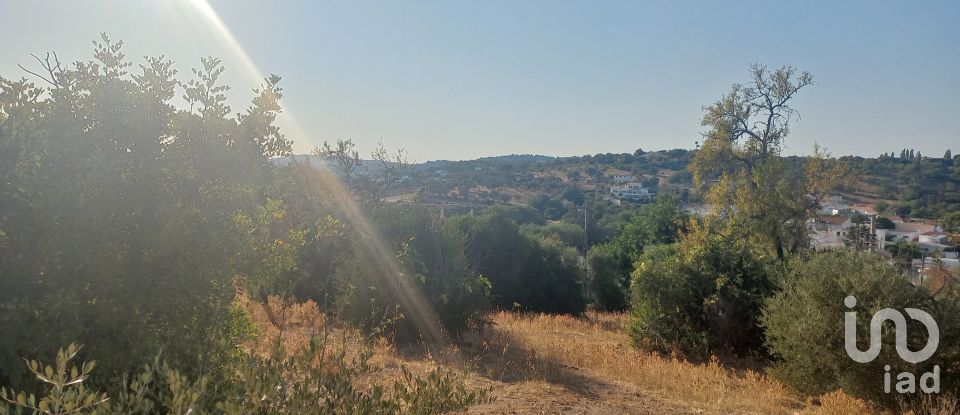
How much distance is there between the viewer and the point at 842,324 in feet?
27.3

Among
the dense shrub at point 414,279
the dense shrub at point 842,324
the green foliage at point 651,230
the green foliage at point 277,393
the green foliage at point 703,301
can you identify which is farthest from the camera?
the green foliage at point 651,230

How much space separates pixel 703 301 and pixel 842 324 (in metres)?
4.56

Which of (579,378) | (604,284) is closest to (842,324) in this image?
(579,378)

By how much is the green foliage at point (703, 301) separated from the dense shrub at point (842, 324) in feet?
9.56

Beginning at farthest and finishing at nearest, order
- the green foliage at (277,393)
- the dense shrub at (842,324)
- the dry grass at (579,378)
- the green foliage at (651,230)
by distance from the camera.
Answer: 1. the green foliage at (651,230)
2. the dense shrub at (842,324)
3. the dry grass at (579,378)
4. the green foliage at (277,393)

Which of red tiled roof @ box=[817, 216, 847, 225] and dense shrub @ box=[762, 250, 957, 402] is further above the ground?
dense shrub @ box=[762, 250, 957, 402]

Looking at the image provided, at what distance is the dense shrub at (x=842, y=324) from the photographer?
309 inches

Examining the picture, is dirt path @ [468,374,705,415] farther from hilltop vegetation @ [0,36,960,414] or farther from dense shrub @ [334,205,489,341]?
dense shrub @ [334,205,489,341]

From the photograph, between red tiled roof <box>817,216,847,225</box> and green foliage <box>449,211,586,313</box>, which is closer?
green foliage <box>449,211,586,313</box>

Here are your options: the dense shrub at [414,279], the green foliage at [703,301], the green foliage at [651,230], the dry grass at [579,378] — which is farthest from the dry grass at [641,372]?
→ the green foliage at [651,230]

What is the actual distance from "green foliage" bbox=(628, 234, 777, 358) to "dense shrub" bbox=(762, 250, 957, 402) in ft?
9.56

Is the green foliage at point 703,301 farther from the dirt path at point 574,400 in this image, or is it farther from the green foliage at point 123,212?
the green foliage at point 123,212

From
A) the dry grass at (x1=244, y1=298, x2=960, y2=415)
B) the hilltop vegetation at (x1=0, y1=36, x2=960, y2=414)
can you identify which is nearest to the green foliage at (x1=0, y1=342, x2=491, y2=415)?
the hilltop vegetation at (x1=0, y1=36, x2=960, y2=414)

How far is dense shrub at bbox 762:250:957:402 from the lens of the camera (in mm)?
7852
